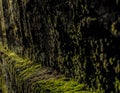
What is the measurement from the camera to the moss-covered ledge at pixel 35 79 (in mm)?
960

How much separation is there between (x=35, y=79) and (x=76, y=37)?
33cm

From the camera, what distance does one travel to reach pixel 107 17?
700 mm

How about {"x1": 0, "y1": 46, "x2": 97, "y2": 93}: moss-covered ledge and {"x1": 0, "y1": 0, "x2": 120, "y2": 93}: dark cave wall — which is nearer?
{"x1": 0, "y1": 0, "x2": 120, "y2": 93}: dark cave wall

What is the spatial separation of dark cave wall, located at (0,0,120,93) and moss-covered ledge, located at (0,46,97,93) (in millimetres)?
26

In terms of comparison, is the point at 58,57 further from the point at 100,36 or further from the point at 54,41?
the point at 100,36

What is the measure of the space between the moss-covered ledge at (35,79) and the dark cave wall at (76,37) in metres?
0.03

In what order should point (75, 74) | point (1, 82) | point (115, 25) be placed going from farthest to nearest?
point (1, 82)
point (75, 74)
point (115, 25)

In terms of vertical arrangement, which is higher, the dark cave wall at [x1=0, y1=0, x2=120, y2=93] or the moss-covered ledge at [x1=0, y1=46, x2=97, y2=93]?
the dark cave wall at [x1=0, y1=0, x2=120, y2=93]

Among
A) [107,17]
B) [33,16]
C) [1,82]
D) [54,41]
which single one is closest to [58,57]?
[54,41]

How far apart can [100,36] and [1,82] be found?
4.32 ft

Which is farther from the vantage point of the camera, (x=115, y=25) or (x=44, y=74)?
(x=44, y=74)

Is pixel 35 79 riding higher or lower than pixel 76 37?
lower

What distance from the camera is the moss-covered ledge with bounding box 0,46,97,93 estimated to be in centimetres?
96

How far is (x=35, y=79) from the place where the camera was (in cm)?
113
